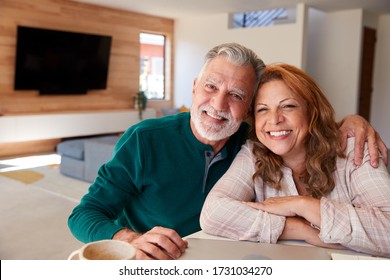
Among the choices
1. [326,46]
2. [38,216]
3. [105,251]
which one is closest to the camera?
[105,251]

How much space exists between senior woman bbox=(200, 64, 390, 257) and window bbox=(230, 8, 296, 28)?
6633mm

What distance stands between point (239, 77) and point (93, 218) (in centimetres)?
62

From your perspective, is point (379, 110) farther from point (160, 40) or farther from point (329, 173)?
point (329, 173)

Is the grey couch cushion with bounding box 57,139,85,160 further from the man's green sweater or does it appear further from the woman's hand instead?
the woman's hand

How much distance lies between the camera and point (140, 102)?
729cm

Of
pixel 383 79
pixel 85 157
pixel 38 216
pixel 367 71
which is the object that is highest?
pixel 367 71

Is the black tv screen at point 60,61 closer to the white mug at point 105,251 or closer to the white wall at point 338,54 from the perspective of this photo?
the white wall at point 338,54

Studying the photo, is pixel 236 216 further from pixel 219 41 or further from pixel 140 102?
pixel 219 41

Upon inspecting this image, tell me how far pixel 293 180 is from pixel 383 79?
7.07 m

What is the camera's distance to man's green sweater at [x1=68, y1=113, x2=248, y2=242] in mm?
1272

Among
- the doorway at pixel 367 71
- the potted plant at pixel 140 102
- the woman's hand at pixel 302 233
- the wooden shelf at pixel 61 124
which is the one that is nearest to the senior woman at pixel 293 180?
the woman's hand at pixel 302 233

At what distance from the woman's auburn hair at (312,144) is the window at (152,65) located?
22.1 feet

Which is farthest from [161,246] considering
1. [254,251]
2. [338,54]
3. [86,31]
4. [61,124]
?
[338,54]
